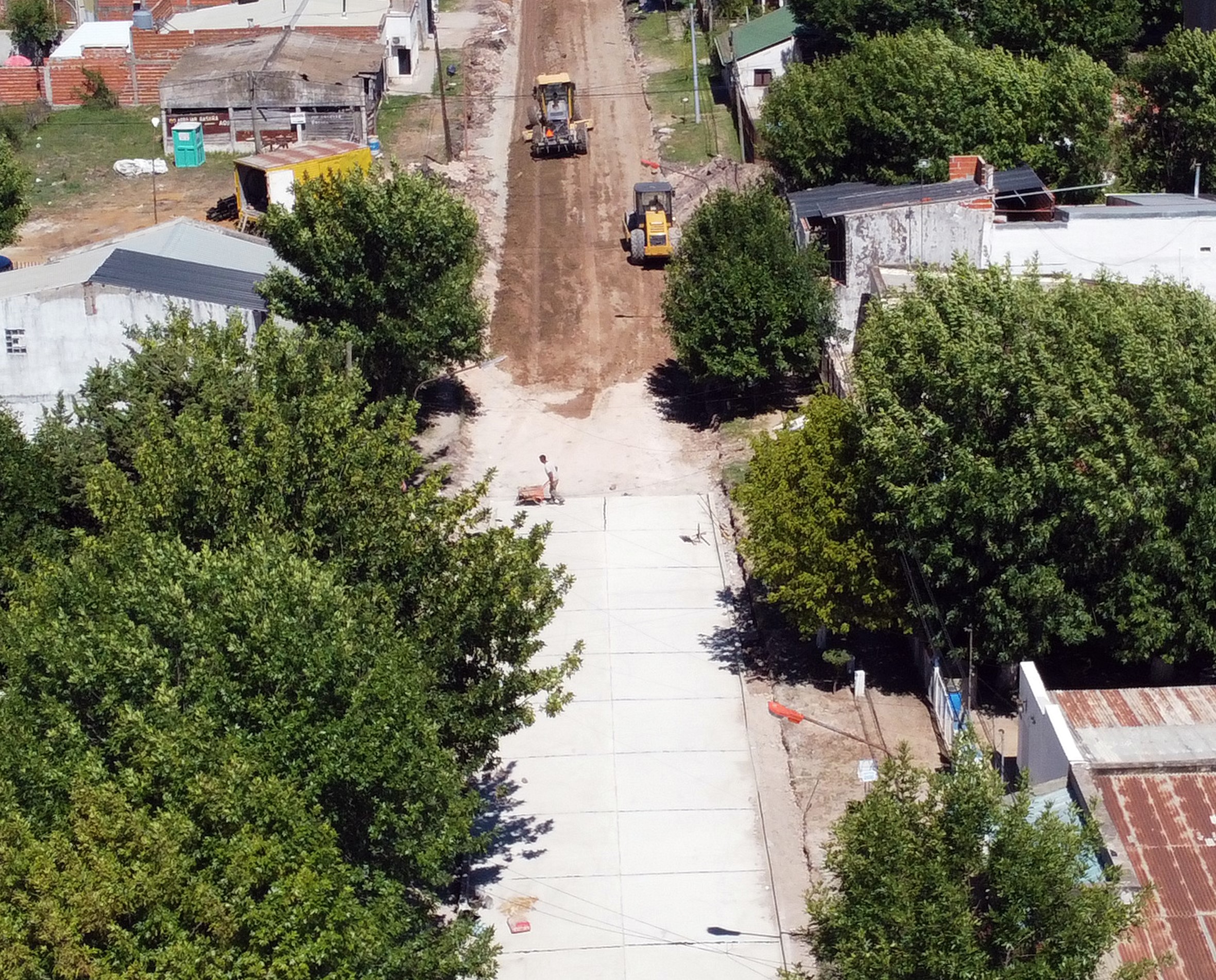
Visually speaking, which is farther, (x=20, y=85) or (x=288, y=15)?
(x=288, y=15)

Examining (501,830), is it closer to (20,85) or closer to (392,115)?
(392,115)

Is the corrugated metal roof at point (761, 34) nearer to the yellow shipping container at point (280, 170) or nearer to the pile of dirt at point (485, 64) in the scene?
the pile of dirt at point (485, 64)

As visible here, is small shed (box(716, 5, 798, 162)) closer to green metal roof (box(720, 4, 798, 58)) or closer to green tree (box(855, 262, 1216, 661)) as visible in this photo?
green metal roof (box(720, 4, 798, 58))

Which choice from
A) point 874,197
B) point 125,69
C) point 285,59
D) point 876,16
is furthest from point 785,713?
point 125,69

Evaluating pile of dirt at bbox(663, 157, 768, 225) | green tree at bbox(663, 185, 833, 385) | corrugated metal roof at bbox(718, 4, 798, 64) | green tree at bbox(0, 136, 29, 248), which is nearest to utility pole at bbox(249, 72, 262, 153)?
pile of dirt at bbox(663, 157, 768, 225)

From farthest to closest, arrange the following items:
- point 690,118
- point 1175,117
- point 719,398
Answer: point 690,118 < point 1175,117 < point 719,398

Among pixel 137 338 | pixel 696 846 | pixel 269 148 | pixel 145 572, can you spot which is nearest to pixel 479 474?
pixel 137 338

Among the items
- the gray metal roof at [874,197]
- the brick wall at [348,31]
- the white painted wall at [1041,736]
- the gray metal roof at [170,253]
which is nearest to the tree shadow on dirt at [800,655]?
the white painted wall at [1041,736]
